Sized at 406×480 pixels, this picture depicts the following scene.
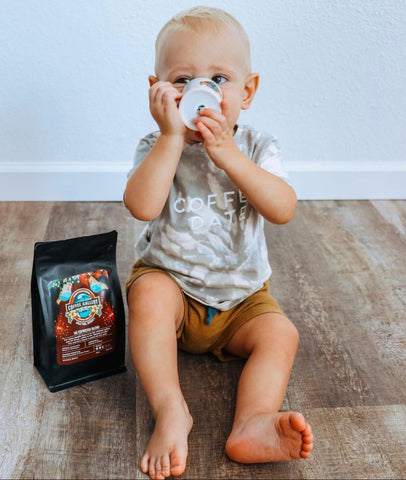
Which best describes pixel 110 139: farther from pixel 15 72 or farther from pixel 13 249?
pixel 13 249

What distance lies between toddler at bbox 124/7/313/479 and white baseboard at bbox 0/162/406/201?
0.70m

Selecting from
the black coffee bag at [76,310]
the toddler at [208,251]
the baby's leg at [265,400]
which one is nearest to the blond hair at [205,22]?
the toddler at [208,251]

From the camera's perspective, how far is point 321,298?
1.33 meters

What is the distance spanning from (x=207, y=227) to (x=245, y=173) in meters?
0.14

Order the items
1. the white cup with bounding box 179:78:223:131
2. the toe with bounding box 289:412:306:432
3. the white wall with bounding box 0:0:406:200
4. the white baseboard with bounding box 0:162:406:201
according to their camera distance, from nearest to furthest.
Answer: the toe with bounding box 289:412:306:432 → the white cup with bounding box 179:78:223:131 → the white wall with bounding box 0:0:406:200 → the white baseboard with bounding box 0:162:406:201

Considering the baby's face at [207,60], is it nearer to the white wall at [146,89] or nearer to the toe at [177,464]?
the toe at [177,464]

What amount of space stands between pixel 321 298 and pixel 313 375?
28cm

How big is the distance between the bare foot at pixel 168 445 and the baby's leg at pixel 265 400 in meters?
0.07

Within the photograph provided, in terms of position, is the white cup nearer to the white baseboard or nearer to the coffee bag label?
the coffee bag label

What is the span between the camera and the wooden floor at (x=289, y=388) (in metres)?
0.87

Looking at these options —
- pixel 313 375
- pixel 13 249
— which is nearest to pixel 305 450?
pixel 313 375

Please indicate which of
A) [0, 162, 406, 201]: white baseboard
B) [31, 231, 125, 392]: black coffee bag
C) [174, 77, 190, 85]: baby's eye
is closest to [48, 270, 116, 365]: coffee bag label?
[31, 231, 125, 392]: black coffee bag

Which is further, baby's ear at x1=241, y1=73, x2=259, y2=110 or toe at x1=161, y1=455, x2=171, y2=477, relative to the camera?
baby's ear at x1=241, y1=73, x2=259, y2=110

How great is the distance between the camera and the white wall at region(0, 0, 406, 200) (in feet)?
5.26
